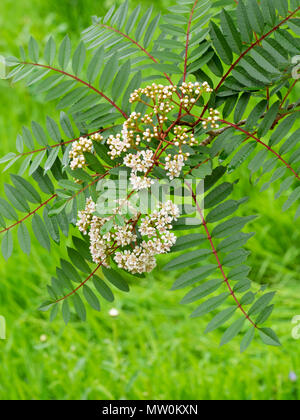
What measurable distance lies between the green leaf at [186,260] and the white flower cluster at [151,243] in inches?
1.7

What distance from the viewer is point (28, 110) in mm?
2414

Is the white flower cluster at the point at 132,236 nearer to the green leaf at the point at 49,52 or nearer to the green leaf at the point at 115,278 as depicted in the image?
the green leaf at the point at 115,278

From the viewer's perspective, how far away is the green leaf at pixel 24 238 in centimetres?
65

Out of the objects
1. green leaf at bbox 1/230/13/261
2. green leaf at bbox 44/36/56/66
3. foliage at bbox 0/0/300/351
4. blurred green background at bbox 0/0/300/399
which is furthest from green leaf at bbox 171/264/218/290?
blurred green background at bbox 0/0/300/399

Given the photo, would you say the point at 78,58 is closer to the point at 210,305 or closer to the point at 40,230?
the point at 40,230

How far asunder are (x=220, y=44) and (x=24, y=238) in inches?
13.5

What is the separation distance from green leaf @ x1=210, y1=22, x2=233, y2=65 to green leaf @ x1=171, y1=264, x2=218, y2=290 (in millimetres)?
261

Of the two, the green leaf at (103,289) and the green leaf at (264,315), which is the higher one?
the green leaf at (103,289)

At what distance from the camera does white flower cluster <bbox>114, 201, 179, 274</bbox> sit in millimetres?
560

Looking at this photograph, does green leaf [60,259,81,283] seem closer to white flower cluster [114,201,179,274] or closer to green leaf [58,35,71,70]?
white flower cluster [114,201,179,274]

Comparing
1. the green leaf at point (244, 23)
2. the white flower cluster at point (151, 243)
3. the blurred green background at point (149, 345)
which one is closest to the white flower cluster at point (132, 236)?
the white flower cluster at point (151, 243)
